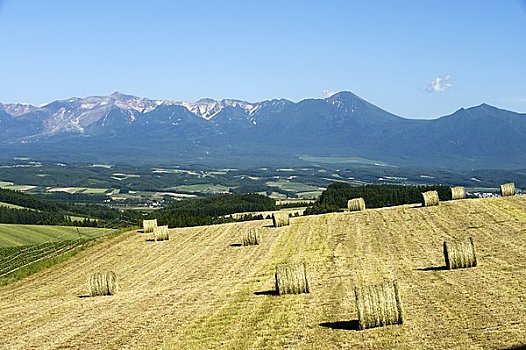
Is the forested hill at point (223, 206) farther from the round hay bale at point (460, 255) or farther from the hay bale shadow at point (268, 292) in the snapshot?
the hay bale shadow at point (268, 292)

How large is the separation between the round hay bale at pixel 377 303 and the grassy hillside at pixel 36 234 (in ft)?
148

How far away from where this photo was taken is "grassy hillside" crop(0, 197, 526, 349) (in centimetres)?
1780

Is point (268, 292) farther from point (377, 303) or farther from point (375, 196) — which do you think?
point (375, 196)

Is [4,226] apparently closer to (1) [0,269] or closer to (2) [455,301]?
(1) [0,269]

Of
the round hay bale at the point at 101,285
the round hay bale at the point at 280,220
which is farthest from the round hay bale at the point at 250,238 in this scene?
the round hay bale at the point at 101,285

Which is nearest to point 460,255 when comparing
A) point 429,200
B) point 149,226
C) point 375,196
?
point 429,200

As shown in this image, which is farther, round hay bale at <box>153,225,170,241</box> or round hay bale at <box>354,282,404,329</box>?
round hay bale at <box>153,225,170,241</box>

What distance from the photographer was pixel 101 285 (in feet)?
92.8

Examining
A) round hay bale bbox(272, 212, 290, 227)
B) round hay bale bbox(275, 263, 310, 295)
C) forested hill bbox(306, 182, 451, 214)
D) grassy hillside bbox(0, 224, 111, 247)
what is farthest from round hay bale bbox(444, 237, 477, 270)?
forested hill bbox(306, 182, 451, 214)

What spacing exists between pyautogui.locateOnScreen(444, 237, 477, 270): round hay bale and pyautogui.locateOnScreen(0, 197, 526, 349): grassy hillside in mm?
477

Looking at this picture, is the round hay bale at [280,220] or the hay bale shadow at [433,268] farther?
the round hay bale at [280,220]

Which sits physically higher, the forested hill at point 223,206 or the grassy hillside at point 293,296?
the grassy hillside at point 293,296

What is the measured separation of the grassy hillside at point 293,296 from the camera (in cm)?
1780

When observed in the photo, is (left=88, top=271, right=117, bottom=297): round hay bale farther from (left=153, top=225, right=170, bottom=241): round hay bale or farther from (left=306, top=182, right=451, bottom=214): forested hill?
(left=306, top=182, right=451, bottom=214): forested hill
